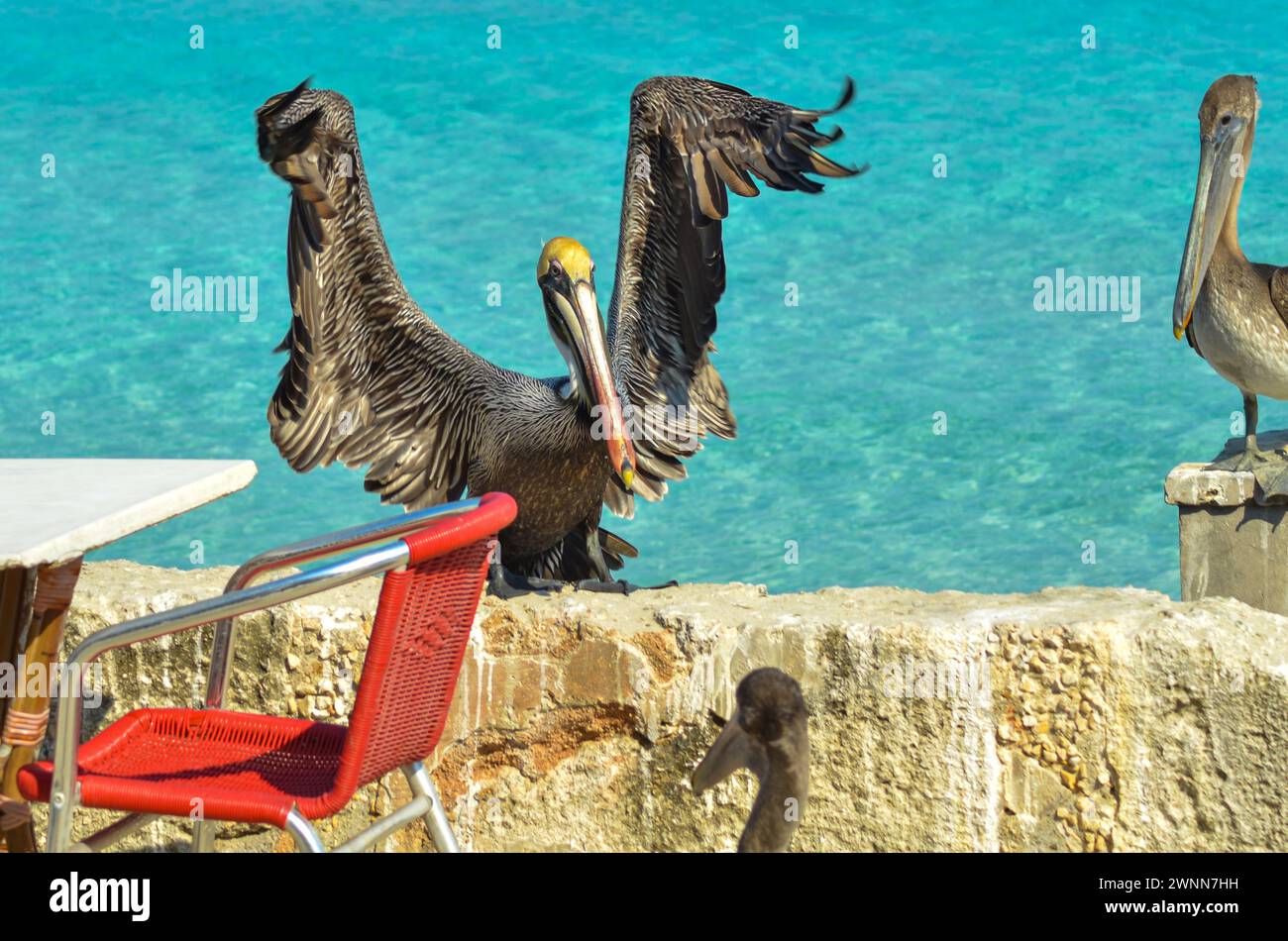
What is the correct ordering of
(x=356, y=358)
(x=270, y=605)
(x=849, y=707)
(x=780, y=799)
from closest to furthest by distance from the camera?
(x=270, y=605)
(x=780, y=799)
(x=849, y=707)
(x=356, y=358)

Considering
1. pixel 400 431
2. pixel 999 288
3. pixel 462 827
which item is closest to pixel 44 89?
pixel 999 288

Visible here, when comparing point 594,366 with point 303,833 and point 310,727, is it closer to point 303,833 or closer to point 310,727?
point 310,727

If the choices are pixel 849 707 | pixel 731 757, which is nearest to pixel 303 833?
pixel 731 757

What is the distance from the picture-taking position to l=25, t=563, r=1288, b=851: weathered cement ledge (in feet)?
10.4

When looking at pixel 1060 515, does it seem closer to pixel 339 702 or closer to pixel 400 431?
pixel 400 431

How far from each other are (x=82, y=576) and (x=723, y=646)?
149 cm

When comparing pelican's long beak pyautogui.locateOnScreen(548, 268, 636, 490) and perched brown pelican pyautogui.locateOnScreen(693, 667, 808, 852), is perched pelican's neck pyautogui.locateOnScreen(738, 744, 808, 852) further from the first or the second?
pelican's long beak pyautogui.locateOnScreen(548, 268, 636, 490)

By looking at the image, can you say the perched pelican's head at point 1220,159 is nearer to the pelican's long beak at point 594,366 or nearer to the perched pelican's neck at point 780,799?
the pelican's long beak at point 594,366

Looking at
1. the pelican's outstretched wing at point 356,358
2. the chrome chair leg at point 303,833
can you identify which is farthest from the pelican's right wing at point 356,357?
the chrome chair leg at point 303,833

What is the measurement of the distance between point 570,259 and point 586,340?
200mm

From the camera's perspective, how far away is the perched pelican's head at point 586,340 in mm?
3736

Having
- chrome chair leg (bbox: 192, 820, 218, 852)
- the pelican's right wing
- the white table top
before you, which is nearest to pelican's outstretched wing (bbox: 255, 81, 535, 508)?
the pelican's right wing

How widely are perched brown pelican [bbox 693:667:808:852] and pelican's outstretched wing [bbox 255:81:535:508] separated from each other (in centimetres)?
153

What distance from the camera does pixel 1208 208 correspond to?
4289mm
